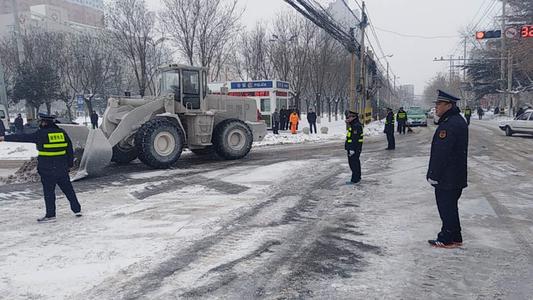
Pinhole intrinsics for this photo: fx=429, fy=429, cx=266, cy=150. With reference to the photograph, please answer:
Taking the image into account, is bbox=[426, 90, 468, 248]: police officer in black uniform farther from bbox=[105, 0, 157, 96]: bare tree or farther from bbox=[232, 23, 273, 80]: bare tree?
bbox=[232, 23, 273, 80]: bare tree

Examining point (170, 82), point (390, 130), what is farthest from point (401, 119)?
point (170, 82)

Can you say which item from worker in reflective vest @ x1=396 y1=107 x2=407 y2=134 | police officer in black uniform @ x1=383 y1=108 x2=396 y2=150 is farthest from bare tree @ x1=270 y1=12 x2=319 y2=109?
police officer in black uniform @ x1=383 y1=108 x2=396 y2=150

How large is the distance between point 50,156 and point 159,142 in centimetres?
488

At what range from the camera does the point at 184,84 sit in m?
12.4

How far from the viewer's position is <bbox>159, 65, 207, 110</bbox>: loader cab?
1233 centimetres

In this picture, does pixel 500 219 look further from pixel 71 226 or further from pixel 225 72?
pixel 225 72

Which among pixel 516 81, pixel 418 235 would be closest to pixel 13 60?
pixel 418 235

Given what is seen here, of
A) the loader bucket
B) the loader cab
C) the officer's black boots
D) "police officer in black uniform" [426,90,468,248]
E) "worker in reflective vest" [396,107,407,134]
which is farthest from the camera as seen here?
"worker in reflective vest" [396,107,407,134]

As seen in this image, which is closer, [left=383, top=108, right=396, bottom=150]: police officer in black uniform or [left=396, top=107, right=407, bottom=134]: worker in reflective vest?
[left=383, top=108, right=396, bottom=150]: police officer in black uniform

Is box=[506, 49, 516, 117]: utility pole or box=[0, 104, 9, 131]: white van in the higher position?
box=[506, 49, 516, 117]: utility pole

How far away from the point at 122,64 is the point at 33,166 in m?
33.4

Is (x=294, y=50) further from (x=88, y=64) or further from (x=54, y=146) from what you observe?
(x=54, y=146)

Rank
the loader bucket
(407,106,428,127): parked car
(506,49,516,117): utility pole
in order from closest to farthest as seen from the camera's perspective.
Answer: the loader bucket
(407,106,428,127): parked car
(506,49,516,117): utility pole

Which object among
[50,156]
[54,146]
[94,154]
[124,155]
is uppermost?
[54,146]
